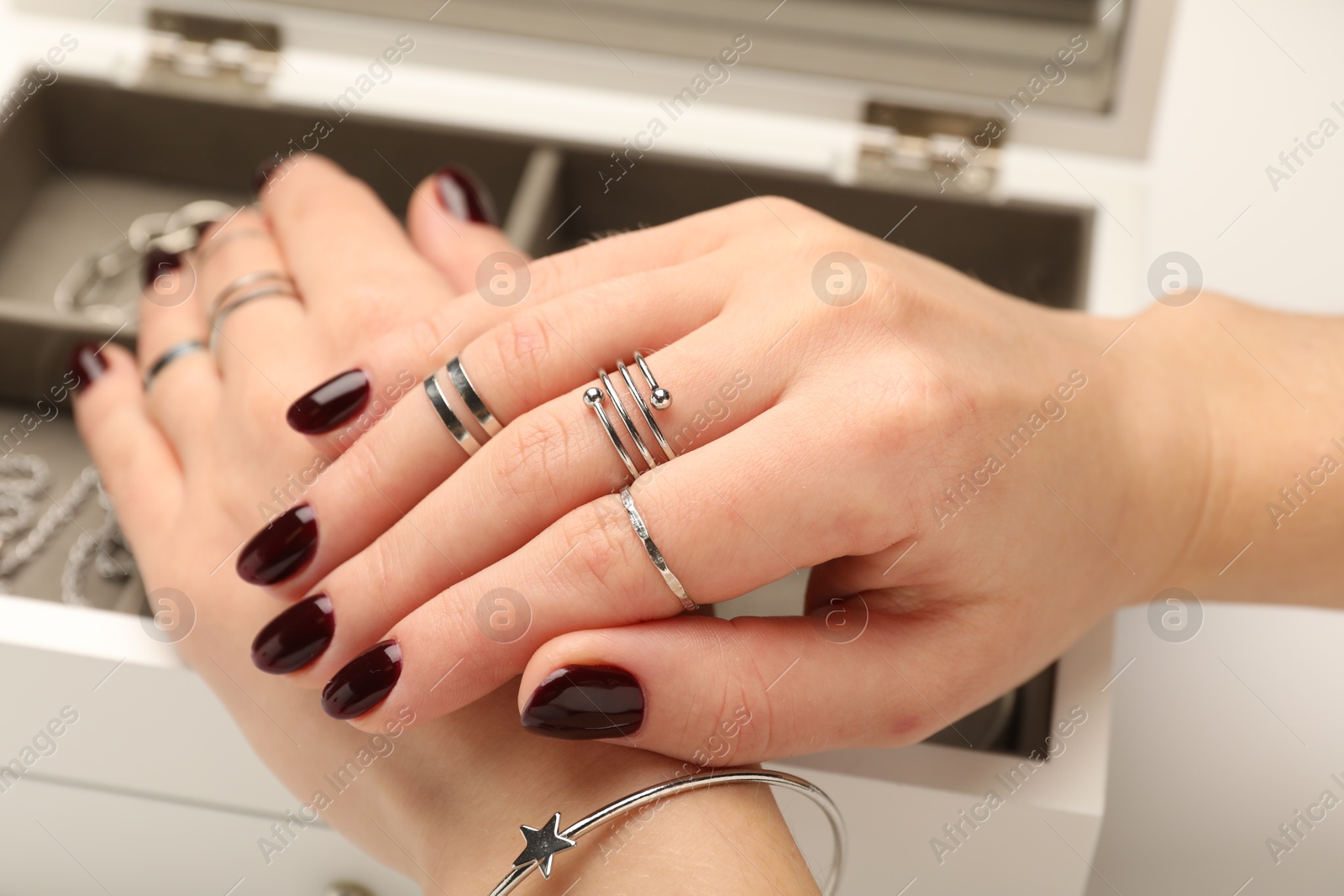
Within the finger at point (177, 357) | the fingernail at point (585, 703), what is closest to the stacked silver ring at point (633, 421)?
the fingernail at point (585, 703)

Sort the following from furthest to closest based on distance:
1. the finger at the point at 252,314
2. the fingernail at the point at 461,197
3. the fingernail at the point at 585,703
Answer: the fingernail at the point at 461,197
the finger at the point at 252,314
the fingernail at the point at 585,703

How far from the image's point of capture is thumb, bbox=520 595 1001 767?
0.58 metres

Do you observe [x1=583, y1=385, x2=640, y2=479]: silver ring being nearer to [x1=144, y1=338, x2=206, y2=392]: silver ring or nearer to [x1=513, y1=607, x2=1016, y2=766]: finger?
[x1=513, y1=607, x2=1016, y2=766]: finger

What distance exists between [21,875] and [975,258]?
3.15ft

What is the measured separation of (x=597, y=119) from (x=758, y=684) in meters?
0.63

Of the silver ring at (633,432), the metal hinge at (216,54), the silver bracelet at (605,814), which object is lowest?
the silver bracelet at (605,814)

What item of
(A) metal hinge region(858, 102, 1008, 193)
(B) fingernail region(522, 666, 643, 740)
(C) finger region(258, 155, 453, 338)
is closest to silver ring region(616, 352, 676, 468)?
(B) fingernail region(522, 666, 643, 740)

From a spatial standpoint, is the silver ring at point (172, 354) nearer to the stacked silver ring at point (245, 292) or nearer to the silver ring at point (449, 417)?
the stacked silver ring at point (245, 292)

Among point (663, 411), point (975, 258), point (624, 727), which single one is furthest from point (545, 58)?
point (624, 727)

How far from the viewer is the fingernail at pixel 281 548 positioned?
2.18 ft

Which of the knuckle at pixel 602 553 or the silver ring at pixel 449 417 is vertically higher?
the silver ring at pixel 449 417

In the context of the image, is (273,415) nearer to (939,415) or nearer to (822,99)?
(939,415)

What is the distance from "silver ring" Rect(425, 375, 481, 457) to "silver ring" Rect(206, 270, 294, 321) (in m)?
0.28

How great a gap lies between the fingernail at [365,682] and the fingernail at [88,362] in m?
0.46
